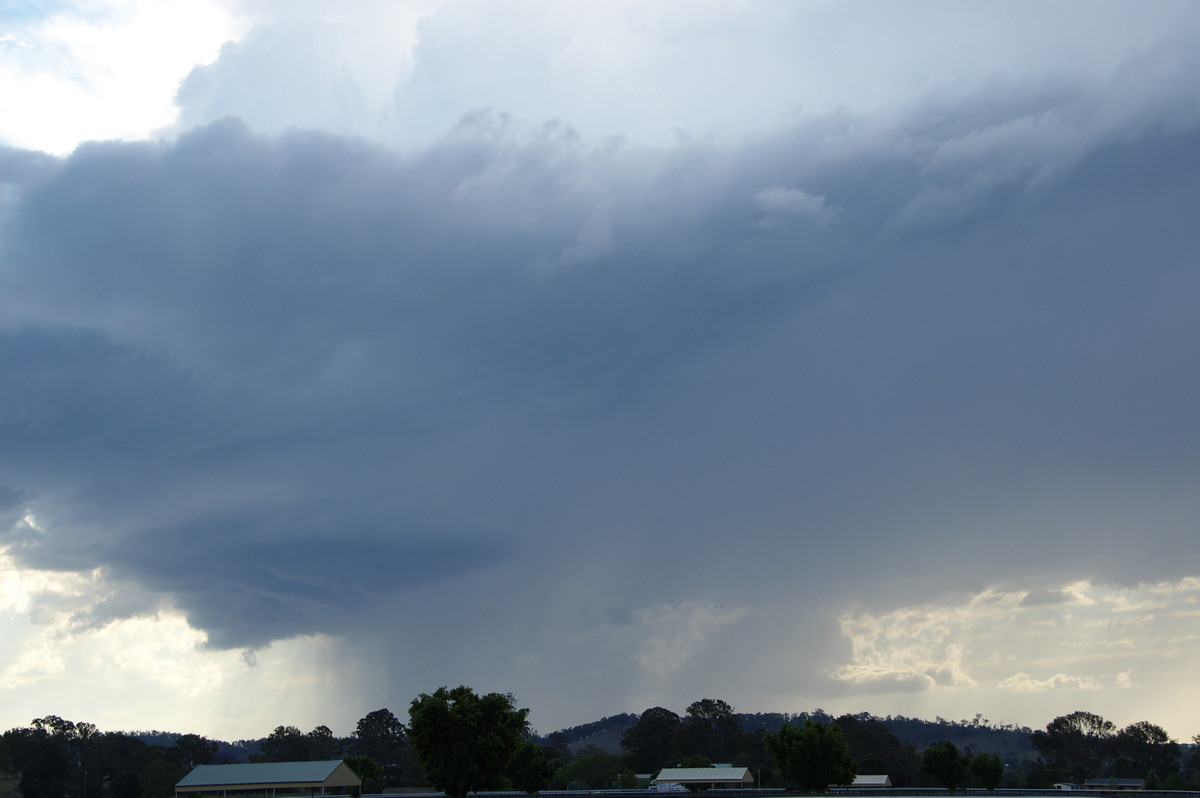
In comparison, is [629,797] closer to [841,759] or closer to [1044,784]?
[841,759]

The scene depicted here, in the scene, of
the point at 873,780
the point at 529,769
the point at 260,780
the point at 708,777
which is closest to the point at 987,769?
the point at 873,780

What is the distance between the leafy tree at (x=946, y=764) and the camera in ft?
488

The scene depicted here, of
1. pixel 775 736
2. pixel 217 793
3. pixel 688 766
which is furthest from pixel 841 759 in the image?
pixel 217 793

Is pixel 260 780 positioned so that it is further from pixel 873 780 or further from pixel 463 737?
pixel 873 780

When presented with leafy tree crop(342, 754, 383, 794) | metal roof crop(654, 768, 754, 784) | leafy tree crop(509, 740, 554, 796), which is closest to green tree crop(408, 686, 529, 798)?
leafy tree crop(509, 740, 554, 796)

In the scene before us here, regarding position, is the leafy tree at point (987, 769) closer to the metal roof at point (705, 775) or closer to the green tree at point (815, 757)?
the metal roof at point (705, 775)

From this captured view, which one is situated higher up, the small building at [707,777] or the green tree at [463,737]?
the green tree at [463,737]

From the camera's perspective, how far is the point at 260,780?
472 ft

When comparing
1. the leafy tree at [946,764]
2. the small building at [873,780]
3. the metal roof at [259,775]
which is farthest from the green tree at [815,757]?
the small building at [873,780]

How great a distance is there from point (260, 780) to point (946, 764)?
99.7 m

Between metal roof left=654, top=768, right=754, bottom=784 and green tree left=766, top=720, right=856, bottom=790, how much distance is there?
49.4 metres

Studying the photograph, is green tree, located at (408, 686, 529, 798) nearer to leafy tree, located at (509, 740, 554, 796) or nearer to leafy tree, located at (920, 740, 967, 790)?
leafy tree, located at (509, 740, 554, 796)

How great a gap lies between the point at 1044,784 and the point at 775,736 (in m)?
101

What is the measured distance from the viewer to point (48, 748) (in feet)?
626
